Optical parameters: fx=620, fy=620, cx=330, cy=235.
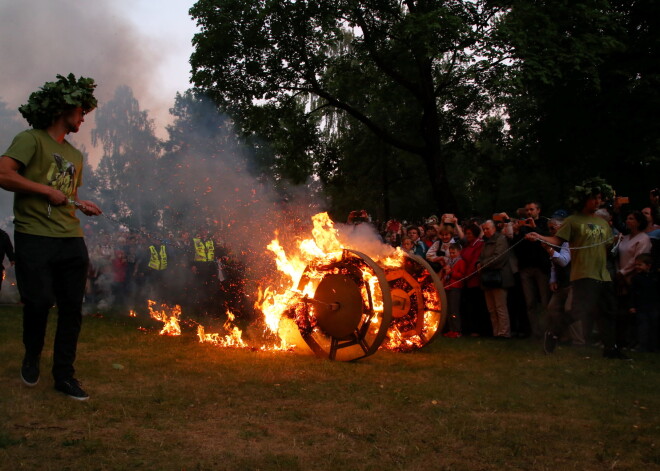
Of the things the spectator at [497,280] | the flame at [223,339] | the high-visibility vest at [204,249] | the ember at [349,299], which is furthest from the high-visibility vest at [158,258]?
the spectator at [497,280]

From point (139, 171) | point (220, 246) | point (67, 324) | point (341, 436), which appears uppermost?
point (139, 171)

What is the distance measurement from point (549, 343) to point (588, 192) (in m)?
2.04

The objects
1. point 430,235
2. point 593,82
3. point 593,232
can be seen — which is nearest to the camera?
point 593,232

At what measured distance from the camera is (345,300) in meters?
7.43

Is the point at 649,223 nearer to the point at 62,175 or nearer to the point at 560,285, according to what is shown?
the point at 560,285

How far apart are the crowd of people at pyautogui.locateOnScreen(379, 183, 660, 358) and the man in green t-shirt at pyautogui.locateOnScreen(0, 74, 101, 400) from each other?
5.04m

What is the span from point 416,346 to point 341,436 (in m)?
3.96

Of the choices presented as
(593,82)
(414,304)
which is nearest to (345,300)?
(414,304)

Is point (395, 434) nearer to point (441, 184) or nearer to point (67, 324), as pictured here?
point (67, 324)

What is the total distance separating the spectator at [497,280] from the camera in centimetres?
988

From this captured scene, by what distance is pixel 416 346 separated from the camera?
813 centimetres

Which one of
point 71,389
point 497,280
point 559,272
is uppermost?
point 559,272

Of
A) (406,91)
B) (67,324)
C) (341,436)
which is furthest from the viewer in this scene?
(406,91)

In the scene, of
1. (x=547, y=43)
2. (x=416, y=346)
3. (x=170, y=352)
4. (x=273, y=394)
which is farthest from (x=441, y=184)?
(x=273, y=394)
